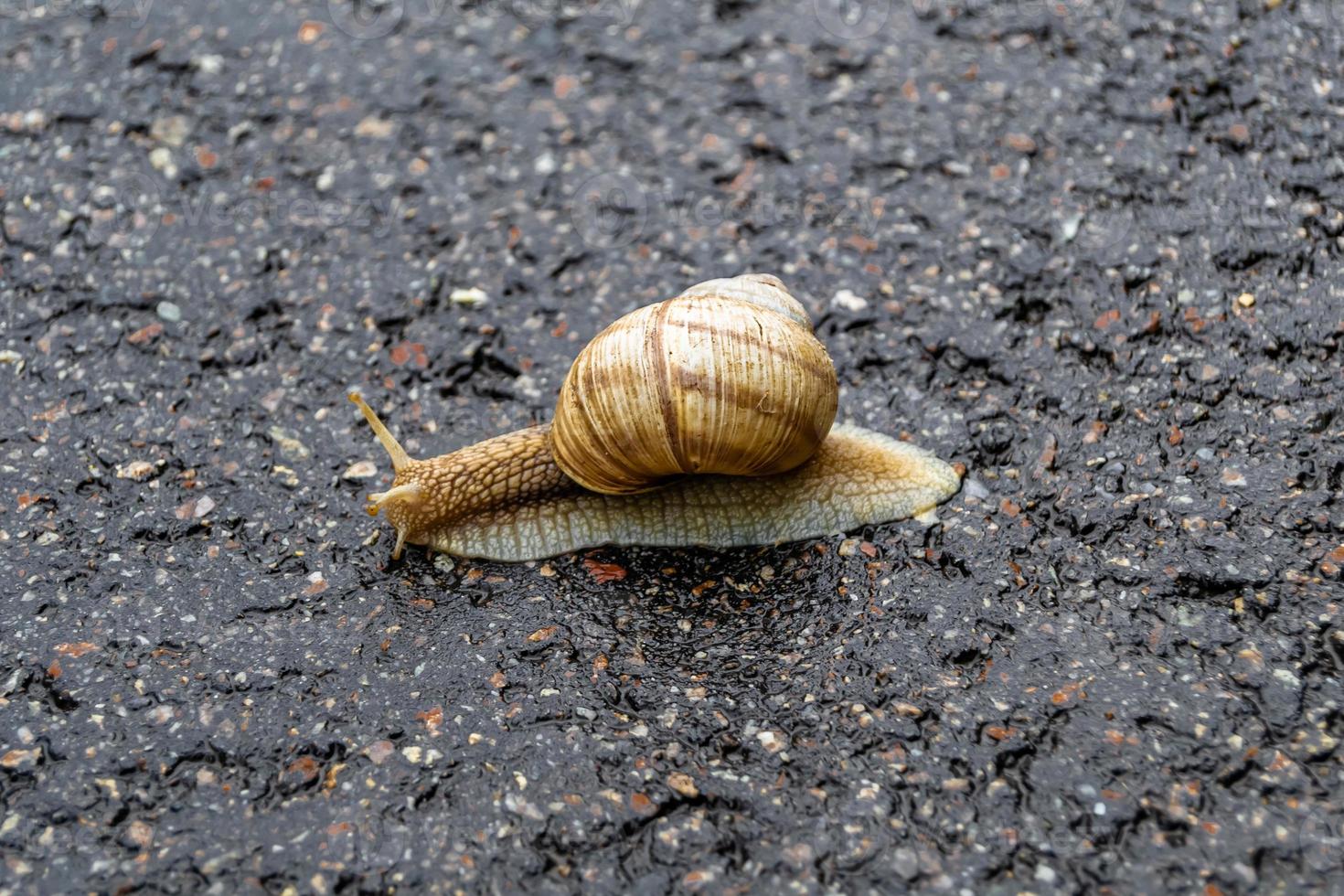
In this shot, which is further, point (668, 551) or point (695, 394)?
point (668, 551)

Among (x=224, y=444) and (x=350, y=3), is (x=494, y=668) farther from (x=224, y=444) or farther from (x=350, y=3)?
(x=350, y=3)

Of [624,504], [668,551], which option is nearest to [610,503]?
[624,504]

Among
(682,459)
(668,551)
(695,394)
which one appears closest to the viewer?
(695,394)

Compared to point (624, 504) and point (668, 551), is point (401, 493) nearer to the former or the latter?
point (624, 504)

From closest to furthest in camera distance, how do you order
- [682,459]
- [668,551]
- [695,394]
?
[695,394]
[682,459]
[668,551]

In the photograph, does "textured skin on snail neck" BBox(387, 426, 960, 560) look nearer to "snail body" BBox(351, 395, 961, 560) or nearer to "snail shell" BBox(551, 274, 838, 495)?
"snail body" BBox(351, 395, 961, 560)

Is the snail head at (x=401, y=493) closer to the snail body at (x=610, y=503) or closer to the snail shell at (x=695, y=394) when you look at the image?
the snail body at (x=610, y=503)

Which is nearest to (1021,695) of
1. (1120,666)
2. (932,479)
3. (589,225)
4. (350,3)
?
(1120,666)

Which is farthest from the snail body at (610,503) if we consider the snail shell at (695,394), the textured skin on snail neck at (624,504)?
the snail shell at (695,394)

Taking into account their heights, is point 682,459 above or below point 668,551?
above
